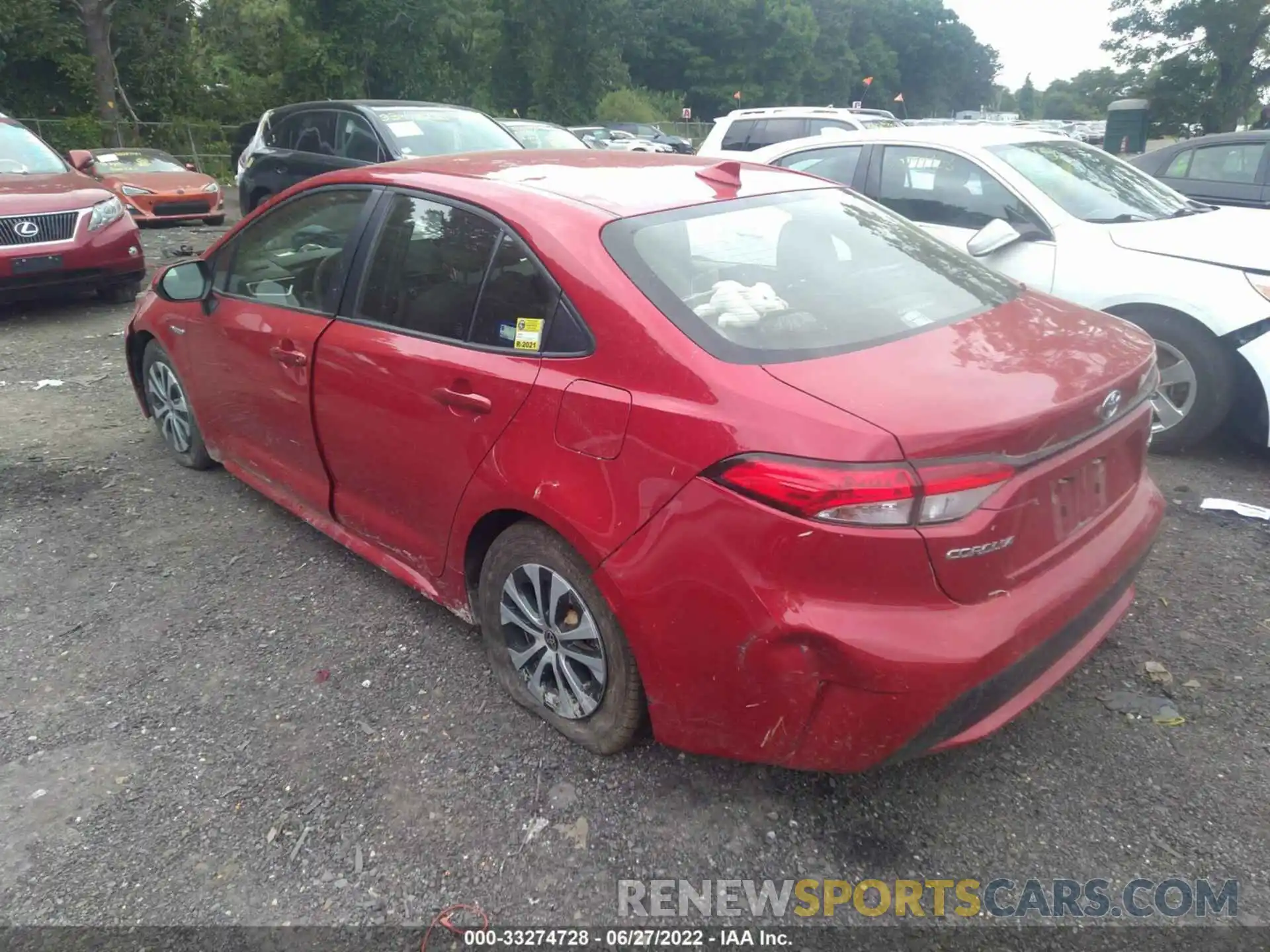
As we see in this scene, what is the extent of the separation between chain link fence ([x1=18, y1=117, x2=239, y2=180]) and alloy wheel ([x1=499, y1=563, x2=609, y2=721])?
22267 millimetres

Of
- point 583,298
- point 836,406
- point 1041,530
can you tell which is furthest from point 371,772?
point 1041,530

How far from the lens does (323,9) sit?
85.5 ft

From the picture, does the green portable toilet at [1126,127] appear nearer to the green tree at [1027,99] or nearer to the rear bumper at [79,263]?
the rear bumper at [79,263]

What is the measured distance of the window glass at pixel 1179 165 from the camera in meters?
8.80

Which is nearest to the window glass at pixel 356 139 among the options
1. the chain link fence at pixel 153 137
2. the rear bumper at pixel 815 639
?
the rear bumper at pixel 815 639

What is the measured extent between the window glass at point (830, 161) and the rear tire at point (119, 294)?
629cm

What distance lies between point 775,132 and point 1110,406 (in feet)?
38.0

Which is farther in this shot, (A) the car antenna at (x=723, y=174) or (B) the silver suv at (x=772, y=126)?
(B) the silver suv at (x=772, y=126)

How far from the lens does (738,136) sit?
1302cm

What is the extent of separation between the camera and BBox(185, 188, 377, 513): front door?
3.41 m

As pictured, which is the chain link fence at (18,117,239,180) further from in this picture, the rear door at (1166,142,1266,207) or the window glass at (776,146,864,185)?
the rear door at (1166,142,1266,207)

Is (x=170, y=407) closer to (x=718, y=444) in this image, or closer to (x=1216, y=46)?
(x=718, y=444)

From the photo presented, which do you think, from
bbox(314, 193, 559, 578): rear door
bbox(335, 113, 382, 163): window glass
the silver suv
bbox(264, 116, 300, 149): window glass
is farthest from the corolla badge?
the silver suv

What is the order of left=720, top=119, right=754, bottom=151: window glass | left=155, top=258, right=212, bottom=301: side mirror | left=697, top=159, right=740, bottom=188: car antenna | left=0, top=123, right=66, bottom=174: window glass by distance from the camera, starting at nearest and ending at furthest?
left=697, top=159, right=740, bottom=188: car antenna < left=155, top=258, right=212, bottom=301: side mirror < left=0, top=123, right=66, bottom=174: window glass < left=720, top=119, right=754, bottom=151: window glass
